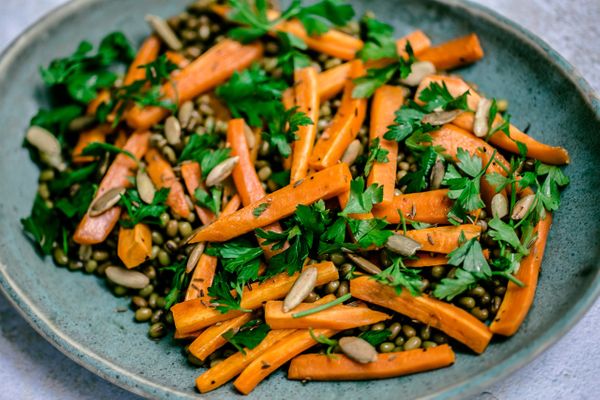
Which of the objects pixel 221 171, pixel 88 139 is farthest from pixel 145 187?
pixel 88 139

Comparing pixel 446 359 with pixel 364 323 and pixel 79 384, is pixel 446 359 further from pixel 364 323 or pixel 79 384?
pixel 79 384

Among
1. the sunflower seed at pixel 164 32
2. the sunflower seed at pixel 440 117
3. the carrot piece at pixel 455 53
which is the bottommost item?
the sunflower seed at pixel 440 117

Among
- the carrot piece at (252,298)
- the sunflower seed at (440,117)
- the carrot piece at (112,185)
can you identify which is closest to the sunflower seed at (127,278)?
the carrot piece at (112,185)

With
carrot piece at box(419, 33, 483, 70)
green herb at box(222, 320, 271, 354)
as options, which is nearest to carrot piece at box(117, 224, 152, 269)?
green herb at box(222, 320, 271, 354)

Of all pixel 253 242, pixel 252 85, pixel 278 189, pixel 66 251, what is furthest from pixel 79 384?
pixel 252 85

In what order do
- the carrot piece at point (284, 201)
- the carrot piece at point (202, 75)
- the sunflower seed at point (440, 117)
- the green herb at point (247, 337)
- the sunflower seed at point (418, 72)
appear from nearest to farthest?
the green herb at point (247, 337), the carrot piece at point (284, 201), the sunflower seed at point (440, 117), the sunflower seed at point (418, 72), the carrot piece at point (202, 75)

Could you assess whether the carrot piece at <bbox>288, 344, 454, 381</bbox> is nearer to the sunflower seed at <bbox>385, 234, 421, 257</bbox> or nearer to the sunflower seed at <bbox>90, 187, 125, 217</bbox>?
the sunflower seed at <bbox>385, 234, 421, 257</bbox>

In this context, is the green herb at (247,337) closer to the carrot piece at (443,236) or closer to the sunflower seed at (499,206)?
the carrot piece at (443,236)
